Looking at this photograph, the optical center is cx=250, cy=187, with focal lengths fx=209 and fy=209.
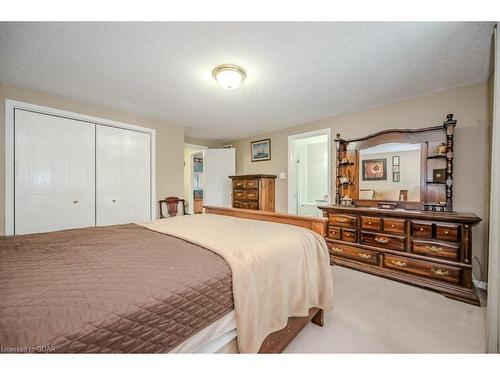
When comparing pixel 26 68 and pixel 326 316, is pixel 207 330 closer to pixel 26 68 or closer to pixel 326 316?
pixel 326 316

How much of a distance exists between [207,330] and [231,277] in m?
0.25

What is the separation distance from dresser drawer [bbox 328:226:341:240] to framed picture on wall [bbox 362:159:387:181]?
0.91m

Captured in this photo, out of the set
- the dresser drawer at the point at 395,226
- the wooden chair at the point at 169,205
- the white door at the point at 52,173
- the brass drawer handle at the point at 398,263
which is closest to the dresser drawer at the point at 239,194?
the wooden chair at the point at 169,205

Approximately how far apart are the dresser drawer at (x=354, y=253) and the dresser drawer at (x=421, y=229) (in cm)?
51

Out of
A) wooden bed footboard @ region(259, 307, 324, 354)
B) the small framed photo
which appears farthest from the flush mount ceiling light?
the small framed photo

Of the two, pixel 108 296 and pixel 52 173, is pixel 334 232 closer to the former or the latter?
pixel 108 296

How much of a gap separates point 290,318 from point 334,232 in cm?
189

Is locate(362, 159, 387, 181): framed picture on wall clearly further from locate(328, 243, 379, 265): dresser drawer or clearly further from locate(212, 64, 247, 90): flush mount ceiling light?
locate(212, 64, 247, 90): flush mount ceiling light

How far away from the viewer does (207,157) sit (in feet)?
16.7

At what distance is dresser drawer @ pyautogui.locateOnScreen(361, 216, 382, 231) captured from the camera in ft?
8.76

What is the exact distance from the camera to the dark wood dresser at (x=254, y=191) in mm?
4227

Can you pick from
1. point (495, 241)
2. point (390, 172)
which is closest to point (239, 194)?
point (390, 172)

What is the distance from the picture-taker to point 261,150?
15.7ft
